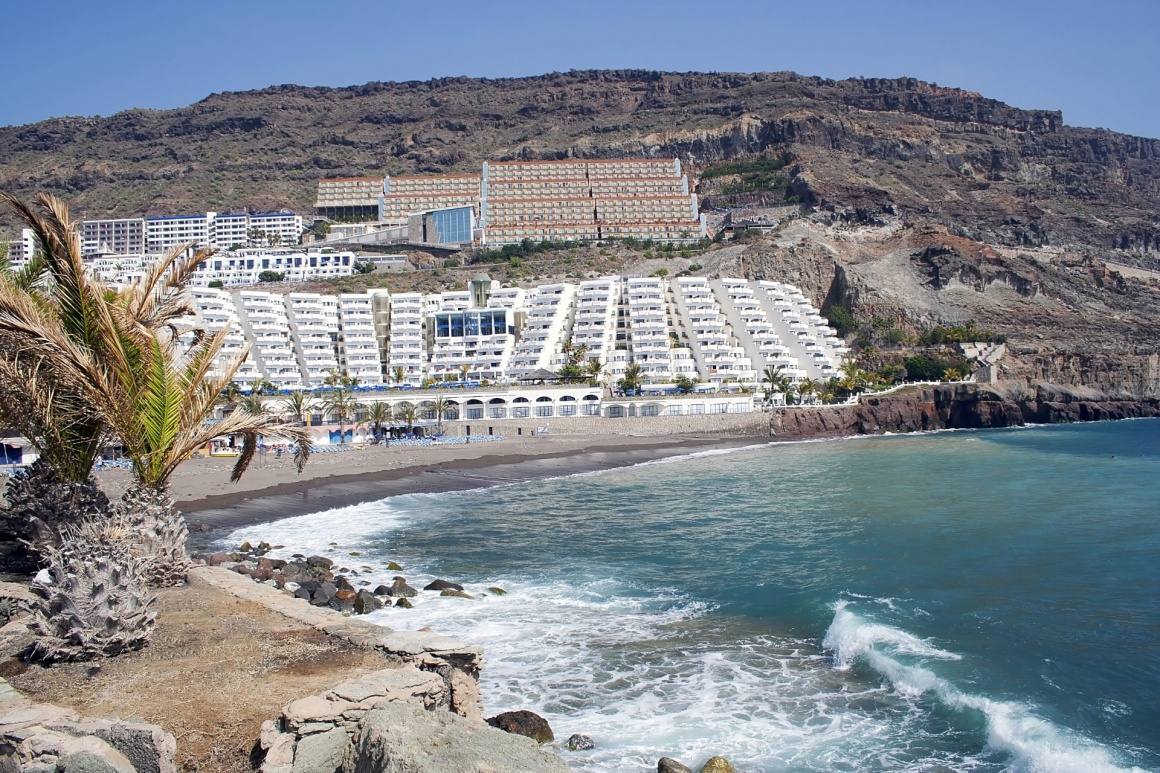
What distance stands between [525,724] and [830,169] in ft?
445

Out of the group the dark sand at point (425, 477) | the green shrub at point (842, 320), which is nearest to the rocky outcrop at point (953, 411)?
the dark sand at point (425, 477)

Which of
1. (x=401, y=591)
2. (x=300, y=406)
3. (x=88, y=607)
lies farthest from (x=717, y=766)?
(x=300, y=406)

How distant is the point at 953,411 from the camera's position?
8419 cm

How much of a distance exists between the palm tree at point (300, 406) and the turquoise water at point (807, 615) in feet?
76.7

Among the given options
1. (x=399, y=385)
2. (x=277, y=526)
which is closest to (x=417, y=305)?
(x=399, y=385)

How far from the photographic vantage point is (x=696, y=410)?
71812mm

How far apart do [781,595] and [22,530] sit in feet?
52.3

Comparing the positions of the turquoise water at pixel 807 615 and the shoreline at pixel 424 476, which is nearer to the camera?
the turquoise water at pixel 807 615

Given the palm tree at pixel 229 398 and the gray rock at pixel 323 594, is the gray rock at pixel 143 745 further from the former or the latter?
the gray rock at pixel 323 594

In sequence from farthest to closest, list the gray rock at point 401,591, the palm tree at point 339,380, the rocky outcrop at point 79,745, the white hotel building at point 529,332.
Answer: the white hotel building at point 529,332 < the palm tree at point 339,380 < the gray rock at point 401,591 < the rocky outcrop at point 79,745

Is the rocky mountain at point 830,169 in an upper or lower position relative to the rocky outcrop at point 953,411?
upper

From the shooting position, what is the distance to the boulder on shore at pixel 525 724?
1349cm

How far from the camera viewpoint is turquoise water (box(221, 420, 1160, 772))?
14.1m

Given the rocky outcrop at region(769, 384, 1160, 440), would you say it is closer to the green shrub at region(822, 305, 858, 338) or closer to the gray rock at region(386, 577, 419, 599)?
the green shrub at region(822, 305, 858, 338)
